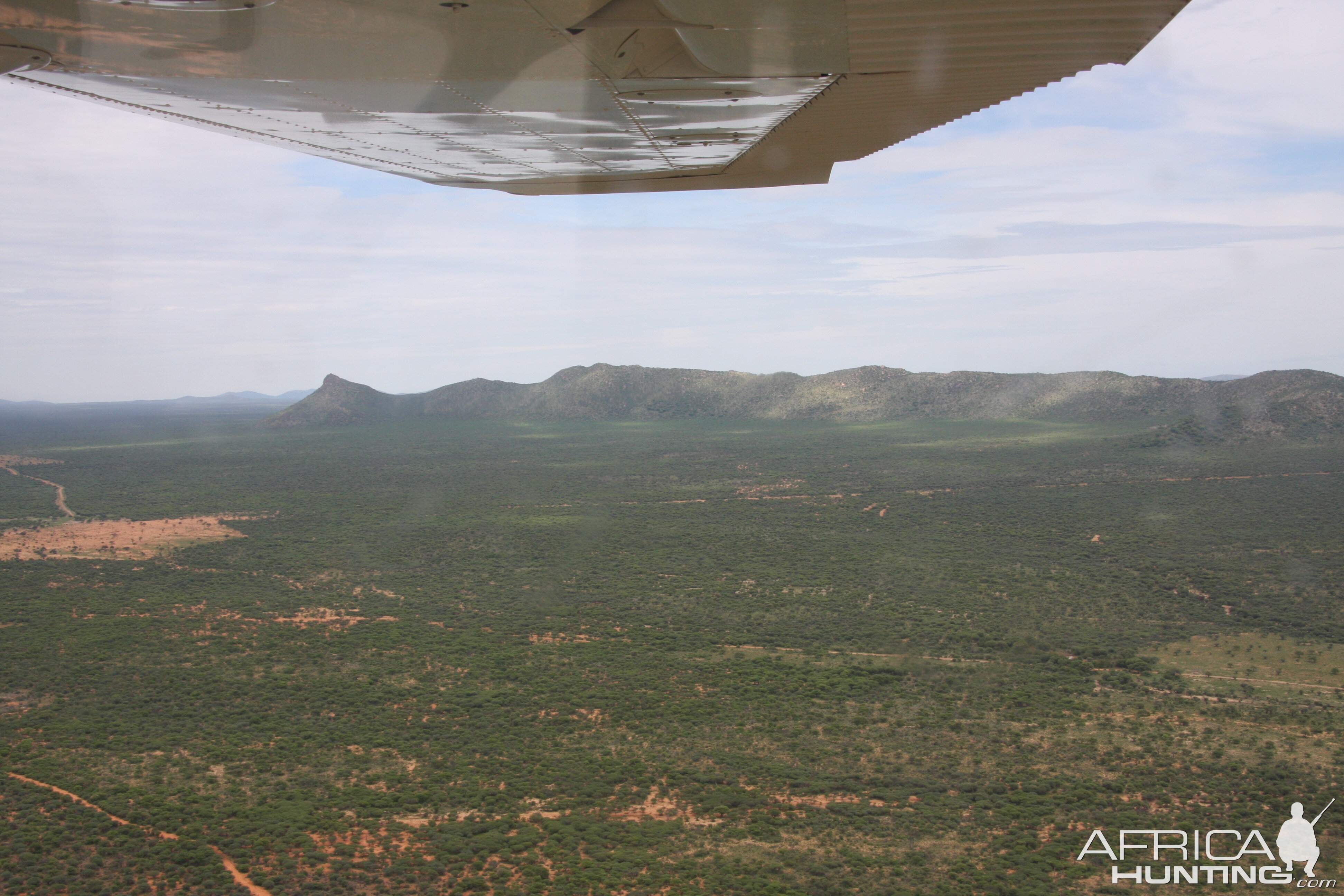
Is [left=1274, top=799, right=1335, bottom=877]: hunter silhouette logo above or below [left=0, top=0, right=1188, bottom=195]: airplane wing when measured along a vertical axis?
below

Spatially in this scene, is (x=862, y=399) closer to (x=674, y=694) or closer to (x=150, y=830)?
(x=674, y=694)

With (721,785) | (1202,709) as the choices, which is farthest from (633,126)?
(1202,709)

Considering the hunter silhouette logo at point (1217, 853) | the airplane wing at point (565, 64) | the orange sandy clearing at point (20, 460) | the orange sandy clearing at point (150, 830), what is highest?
the airplane wing at point (565, 64)

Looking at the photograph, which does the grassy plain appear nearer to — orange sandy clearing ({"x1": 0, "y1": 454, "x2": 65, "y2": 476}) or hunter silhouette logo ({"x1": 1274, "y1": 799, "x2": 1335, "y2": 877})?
hunter silhouette logo ({"x1": 1274, "y1": 799, "x2": 1335, "y2": 877})

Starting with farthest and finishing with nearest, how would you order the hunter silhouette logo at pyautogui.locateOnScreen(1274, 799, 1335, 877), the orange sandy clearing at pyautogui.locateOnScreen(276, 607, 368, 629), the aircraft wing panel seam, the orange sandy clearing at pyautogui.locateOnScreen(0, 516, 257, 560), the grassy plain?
the orange sandy clearing at pyautogui.locateOnScreen(0, 516, 257, 560)
the orange sandy clearing at pyautogui.locateOnScreen(276, 607, 368, 629)
the grassy plain
the hunter silhouette logo at pyautogui.locateOnScreen(1274, 799, 1335, 877)
the aircraft wing panel seam

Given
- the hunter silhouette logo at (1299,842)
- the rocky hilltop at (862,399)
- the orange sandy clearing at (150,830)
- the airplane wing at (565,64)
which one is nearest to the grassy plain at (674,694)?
the orange sandy clearing at (150,830)

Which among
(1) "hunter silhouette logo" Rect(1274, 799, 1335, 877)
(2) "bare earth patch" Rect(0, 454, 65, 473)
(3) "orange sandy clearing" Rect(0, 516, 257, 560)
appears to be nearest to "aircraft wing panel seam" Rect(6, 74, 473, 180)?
(1) "hunter silhouette logo" Rect(1274, 799, 1335, 877)

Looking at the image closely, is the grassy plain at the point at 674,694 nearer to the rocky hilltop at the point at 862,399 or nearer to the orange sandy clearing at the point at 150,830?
the orange sandy clearing at the point at 150,830
